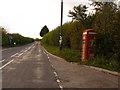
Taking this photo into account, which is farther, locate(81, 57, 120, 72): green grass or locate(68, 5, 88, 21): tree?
locate(68, 5, 88, 21): tree

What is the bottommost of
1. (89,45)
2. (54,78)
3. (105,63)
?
(54,78)

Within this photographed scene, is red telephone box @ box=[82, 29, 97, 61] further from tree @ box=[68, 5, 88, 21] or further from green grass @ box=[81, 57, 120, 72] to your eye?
tree @ box=[68, 5, 88, 21]

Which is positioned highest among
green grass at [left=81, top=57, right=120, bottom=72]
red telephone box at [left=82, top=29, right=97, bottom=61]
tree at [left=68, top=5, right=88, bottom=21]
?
tree at [left=68, top=5, right=88, bottom=21]

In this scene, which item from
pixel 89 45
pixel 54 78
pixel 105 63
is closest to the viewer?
pixel 54 78

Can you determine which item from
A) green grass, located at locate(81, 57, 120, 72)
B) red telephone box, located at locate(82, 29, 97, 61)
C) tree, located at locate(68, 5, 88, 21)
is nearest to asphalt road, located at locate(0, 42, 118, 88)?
green grass, located at locate(81, 57, 120, 72)

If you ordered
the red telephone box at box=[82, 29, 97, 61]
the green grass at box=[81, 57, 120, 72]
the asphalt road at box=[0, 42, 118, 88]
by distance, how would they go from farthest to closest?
the red telephone box at box=[82, 29, 97, 61] → the green grass at box=[81, 57, 120, 72] → the asphalt road at box=[0, 42, 118, 88]

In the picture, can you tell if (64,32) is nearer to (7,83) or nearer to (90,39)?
(90,39)

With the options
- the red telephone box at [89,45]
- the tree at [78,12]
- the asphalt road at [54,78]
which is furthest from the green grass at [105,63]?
the tree at [78,12]

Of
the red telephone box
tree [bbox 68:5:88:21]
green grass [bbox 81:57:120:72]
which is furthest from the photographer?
tree [bbox 68:5:88:21]

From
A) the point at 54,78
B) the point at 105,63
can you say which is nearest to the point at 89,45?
the point at 105,63

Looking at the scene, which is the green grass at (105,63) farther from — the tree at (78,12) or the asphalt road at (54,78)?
the tree at (78,12)

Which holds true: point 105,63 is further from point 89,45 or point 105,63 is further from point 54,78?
point 54,78

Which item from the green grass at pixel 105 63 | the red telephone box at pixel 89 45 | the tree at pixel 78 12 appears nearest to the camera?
the green grass at pixel 105 63

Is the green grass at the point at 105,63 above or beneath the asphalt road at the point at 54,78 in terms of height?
above
